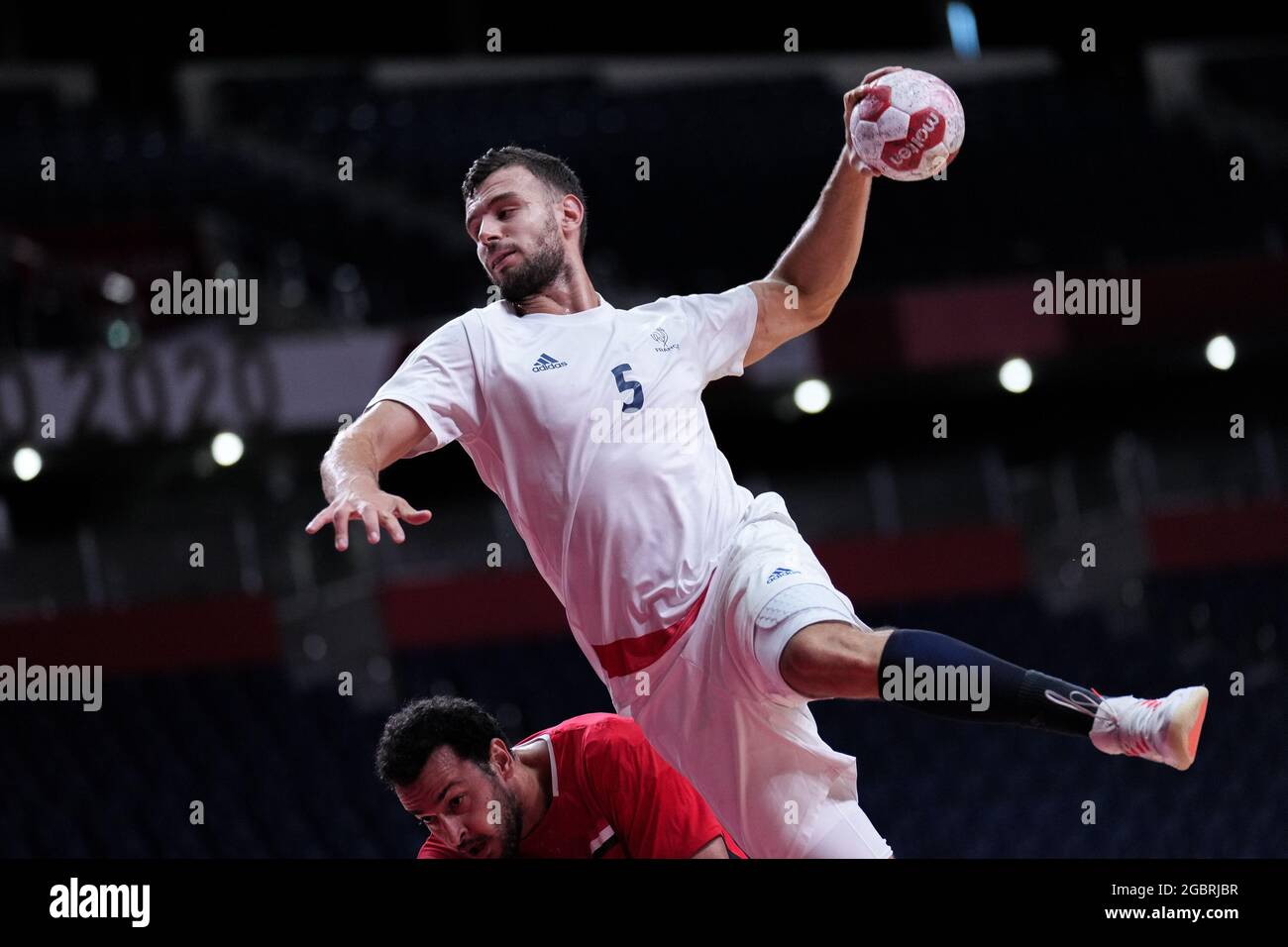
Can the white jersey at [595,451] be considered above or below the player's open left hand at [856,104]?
below

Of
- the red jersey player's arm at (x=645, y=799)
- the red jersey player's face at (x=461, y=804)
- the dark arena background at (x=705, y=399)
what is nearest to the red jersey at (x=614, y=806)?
the red jersey player's arm at (x=645, y=799)

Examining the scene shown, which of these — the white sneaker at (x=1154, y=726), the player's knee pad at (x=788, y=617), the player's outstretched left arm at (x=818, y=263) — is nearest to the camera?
the white sneaker at (x=1154, y=726)

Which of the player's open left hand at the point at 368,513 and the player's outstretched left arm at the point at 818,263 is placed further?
the player's outstretched left arm at the point at 818,263

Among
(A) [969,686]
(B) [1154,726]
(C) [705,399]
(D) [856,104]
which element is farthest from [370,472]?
(C) [705,399]

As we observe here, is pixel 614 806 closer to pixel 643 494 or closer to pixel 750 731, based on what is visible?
pixel 750 731

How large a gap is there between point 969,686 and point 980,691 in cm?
3

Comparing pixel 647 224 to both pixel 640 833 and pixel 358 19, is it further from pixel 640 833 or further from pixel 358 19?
pixel 640 833

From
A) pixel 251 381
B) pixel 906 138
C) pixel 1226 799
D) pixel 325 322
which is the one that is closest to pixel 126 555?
pixel 251 381

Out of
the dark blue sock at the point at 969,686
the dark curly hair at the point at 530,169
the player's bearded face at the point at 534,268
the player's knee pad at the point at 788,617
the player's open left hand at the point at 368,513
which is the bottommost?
the dark blue sock at the point at 969,686

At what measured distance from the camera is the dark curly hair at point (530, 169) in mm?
3707

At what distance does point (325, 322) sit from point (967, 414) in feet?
18.3

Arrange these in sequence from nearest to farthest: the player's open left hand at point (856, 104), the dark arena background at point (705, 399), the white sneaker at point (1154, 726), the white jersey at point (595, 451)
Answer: the white sneaker at point (1154, 726) → the white jersey at point (595, 451) → the player's open left hand at point (856, 104) → the dark arena background at point (705, 399)

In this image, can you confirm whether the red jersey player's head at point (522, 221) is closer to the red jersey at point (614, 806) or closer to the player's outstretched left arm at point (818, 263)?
the player's outstretched left arm at point (818, 263)

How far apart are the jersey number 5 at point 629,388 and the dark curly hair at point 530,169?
39 cm
